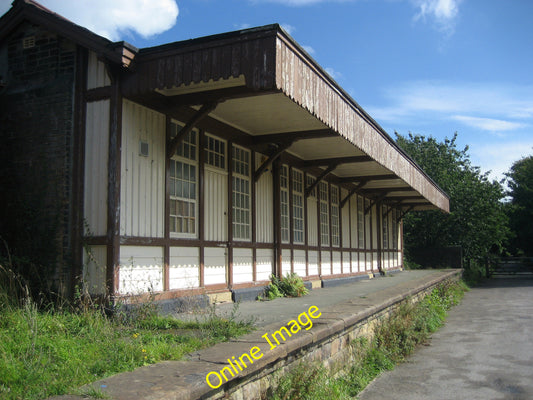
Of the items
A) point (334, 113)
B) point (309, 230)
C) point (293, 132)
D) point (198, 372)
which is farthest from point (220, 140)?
point (198, 372)

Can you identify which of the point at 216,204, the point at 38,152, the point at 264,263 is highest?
the point at 38,152

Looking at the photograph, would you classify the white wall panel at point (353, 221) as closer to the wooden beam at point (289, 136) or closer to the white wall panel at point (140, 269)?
the wooden beam at point (289, 136)

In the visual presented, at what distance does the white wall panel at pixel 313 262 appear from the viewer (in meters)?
13.3

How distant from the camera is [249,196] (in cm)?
1040

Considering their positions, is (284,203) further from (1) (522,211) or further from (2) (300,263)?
(1) (522,211)

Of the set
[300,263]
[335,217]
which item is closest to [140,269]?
[300,263]

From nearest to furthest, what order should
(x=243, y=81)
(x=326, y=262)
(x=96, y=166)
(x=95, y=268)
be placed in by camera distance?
(x=95, y=268)
(x=96, y=166)
(x=243, y=81)
(x=326, y=262)

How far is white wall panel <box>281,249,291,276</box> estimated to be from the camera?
1158 cm

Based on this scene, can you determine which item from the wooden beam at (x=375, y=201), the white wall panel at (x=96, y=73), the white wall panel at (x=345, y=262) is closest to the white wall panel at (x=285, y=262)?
the white wall panel at (x=345, y=262)

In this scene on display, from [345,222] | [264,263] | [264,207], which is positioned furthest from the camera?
[345,222]

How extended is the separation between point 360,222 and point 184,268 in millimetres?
11581

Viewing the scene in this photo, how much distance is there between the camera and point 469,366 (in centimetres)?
724

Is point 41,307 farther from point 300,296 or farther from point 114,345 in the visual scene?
point 300,296

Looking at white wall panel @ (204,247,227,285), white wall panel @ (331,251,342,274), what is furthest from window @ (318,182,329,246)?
white wall panel @ (204,247,227,285)
